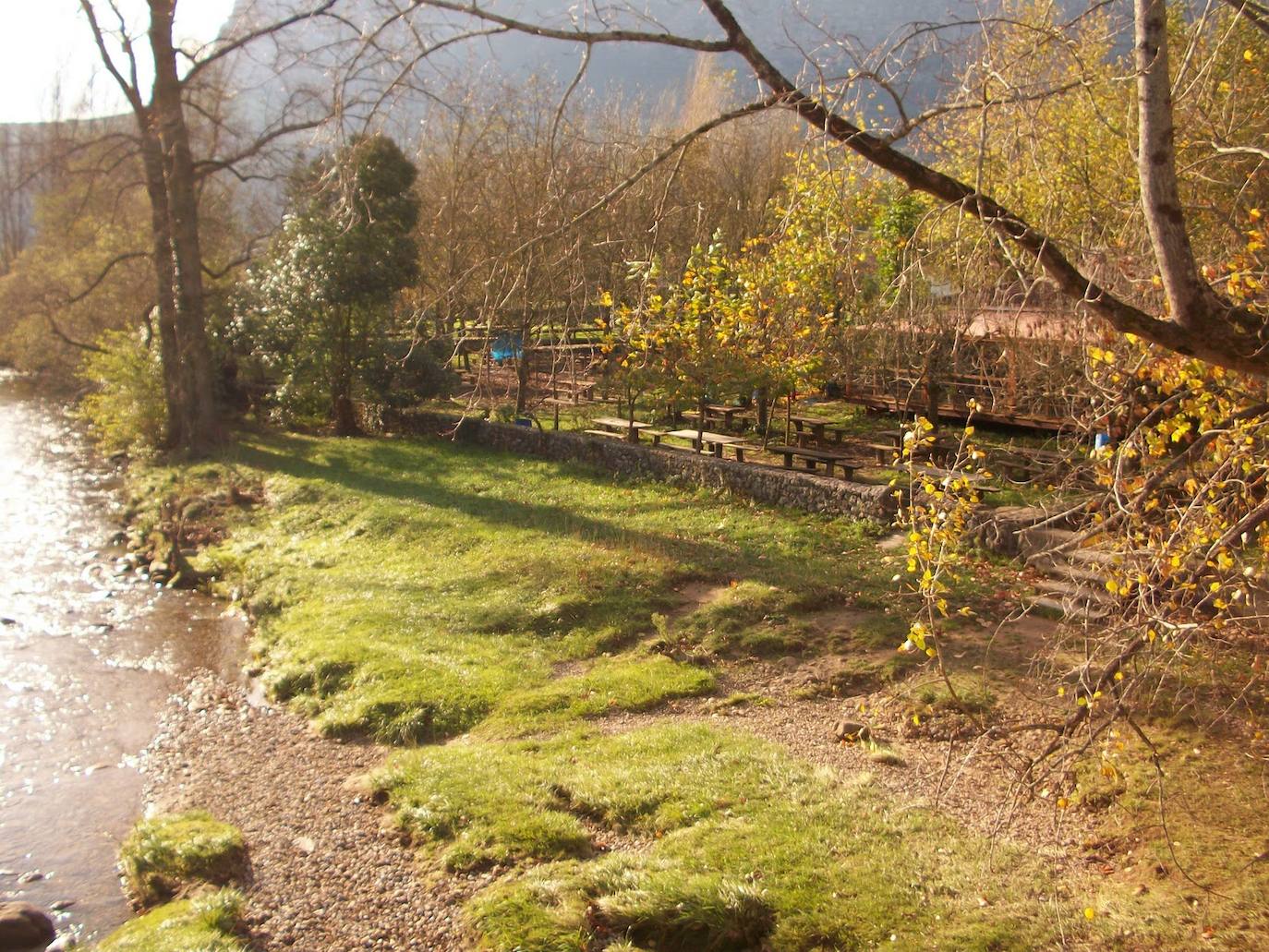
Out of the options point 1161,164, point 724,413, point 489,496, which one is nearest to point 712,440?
point 724,413

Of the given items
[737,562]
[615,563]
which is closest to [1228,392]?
[737,562]

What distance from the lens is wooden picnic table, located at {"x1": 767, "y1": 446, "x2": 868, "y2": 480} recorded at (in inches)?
581

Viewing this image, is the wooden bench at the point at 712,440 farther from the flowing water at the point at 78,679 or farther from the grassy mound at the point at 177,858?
the grassy mound at the point at 177,858

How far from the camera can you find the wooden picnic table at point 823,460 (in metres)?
14.8

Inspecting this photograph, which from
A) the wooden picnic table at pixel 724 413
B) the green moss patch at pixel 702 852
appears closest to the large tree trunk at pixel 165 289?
the wooden picnic table at pixel 724 413

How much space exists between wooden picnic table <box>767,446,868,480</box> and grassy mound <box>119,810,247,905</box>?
9.64 meters

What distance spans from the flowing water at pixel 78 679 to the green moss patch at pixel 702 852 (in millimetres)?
2344

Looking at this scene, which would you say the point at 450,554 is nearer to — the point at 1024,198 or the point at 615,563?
the point at 615,563

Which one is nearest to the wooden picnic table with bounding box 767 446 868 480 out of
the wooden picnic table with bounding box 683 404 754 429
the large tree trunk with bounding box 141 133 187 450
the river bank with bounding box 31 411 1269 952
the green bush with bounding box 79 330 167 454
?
the river bank with bounding box 31 411 1269 952

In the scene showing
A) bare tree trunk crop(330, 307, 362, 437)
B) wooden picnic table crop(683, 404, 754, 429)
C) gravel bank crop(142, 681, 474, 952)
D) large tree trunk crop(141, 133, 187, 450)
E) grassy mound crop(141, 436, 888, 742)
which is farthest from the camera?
bare tree trunk crop(330, 307, 362, 437)

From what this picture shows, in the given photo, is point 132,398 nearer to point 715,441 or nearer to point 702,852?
point 715,441

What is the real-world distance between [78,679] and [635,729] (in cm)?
666

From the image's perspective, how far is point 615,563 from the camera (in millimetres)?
12203

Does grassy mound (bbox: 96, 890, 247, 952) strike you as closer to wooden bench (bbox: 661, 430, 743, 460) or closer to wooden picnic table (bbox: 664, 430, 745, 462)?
wooden picnic table (bbox: 664, 430, 745, 462)
